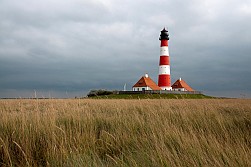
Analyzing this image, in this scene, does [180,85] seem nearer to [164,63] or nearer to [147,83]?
[147,83]

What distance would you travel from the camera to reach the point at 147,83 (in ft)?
136

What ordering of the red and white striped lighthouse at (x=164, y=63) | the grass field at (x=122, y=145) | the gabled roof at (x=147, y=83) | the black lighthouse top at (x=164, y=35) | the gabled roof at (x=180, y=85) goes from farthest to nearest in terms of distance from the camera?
the gabled roof at (x=180, y=85) < the gabled roof at (x=147, y=83) < the black lighthouse top at (x=164, y=35) < the red and white striped lighthouse at (x=164, y=63) < the grass field at (x=122, y=145)

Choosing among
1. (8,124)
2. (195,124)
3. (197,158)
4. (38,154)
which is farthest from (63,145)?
(195,124)

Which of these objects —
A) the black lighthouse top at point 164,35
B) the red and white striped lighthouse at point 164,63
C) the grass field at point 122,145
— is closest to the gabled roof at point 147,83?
the red and white striped lighthouse at point 164,63

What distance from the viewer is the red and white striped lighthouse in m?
35.2

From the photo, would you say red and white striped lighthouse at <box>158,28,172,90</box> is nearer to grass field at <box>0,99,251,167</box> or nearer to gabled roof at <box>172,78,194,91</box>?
gabled roof at <box>172,78,194,91</box>

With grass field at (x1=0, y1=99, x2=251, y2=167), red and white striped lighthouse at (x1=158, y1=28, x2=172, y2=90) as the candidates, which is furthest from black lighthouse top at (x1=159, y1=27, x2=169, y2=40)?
grass field at (x1=0, y1=99, x2=251, y2=167)

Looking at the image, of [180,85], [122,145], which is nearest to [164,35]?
[180,85]

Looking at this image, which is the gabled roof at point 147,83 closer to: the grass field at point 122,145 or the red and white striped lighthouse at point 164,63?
the red and white striped lighthouse at point 164,63

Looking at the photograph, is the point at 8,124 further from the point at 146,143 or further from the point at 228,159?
the point at 228,159

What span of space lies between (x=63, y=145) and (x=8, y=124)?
1.50 meters

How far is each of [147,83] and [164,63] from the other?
23.4 feet

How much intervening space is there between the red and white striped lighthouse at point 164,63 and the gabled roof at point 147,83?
4.53 meters

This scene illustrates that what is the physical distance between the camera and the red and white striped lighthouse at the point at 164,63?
35219 mm
